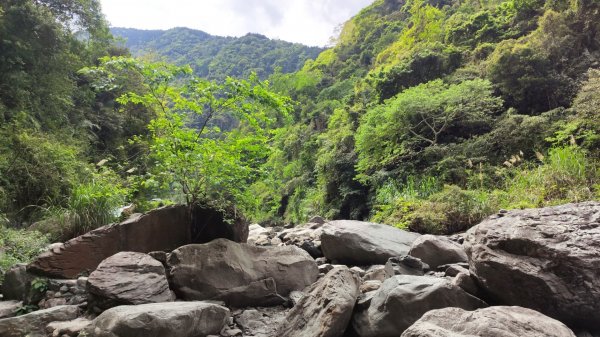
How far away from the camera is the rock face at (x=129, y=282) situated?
381cm

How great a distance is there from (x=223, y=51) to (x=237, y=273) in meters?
53.6

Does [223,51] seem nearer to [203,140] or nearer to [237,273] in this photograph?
[203,140]

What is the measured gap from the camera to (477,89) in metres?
12.8

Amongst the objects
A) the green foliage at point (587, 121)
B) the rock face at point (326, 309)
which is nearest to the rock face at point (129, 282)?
the rock face at point (326, 309)

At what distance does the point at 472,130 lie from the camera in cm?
1323

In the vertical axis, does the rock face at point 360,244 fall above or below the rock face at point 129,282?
below

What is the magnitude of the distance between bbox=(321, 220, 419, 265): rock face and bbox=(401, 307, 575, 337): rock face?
3045 mm

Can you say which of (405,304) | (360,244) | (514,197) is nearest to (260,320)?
(405,304)

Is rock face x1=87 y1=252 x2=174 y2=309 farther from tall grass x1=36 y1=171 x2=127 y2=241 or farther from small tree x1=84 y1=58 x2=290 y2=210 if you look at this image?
tall grass x1=36 y1=171 x2=127 y2=241

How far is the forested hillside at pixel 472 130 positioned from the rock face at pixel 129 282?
1.97 m

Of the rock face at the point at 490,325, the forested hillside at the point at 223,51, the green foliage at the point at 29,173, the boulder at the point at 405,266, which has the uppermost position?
the forested hillside at the point at 223,51

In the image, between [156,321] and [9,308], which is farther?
[9,308]

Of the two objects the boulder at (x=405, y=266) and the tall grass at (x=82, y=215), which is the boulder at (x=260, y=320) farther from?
the tall grass at (x=82, y=215)

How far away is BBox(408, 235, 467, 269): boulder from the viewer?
5004 mm
